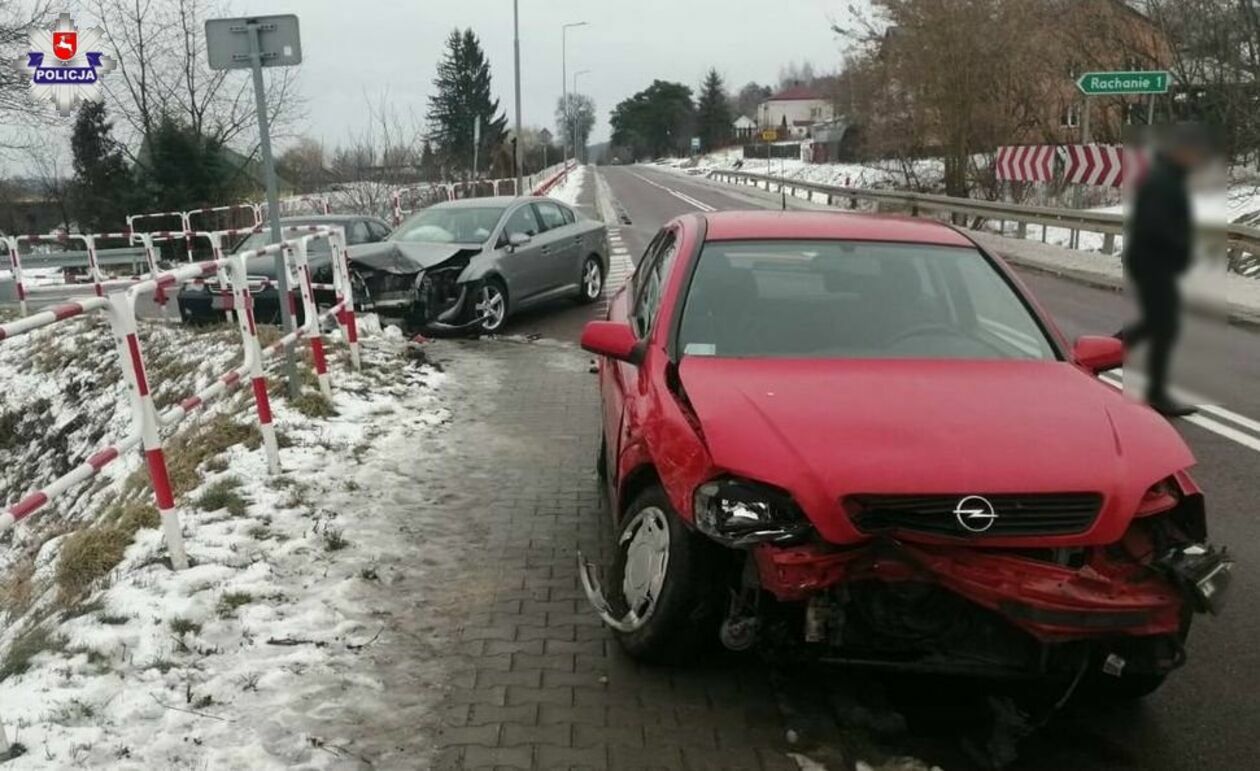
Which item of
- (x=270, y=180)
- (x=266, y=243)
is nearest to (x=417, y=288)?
(x=266, y=243)

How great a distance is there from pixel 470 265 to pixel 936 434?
28.6 ft

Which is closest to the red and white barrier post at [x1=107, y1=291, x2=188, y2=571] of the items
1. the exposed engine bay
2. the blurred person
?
the blurred person

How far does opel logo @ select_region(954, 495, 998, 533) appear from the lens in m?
2.88

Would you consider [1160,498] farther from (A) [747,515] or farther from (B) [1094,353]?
(A) [747,515]

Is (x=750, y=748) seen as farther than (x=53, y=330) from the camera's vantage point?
No

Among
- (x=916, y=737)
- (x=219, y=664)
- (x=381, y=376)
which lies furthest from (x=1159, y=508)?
(x=381, y=376)

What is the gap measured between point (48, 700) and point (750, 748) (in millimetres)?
2375

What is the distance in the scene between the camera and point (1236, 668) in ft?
12.1

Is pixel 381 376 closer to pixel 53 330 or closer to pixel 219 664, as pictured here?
pixel 219 664

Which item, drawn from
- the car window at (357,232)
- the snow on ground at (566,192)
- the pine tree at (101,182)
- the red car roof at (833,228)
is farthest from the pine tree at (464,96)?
the red car roof at (833,228)

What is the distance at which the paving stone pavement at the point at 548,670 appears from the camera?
3230mm

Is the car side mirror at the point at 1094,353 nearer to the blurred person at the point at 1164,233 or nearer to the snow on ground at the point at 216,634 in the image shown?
the snow on ground at the point at 216,634

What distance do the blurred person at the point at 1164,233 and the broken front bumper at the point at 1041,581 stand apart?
252 cm

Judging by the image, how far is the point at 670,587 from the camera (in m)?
3.41
